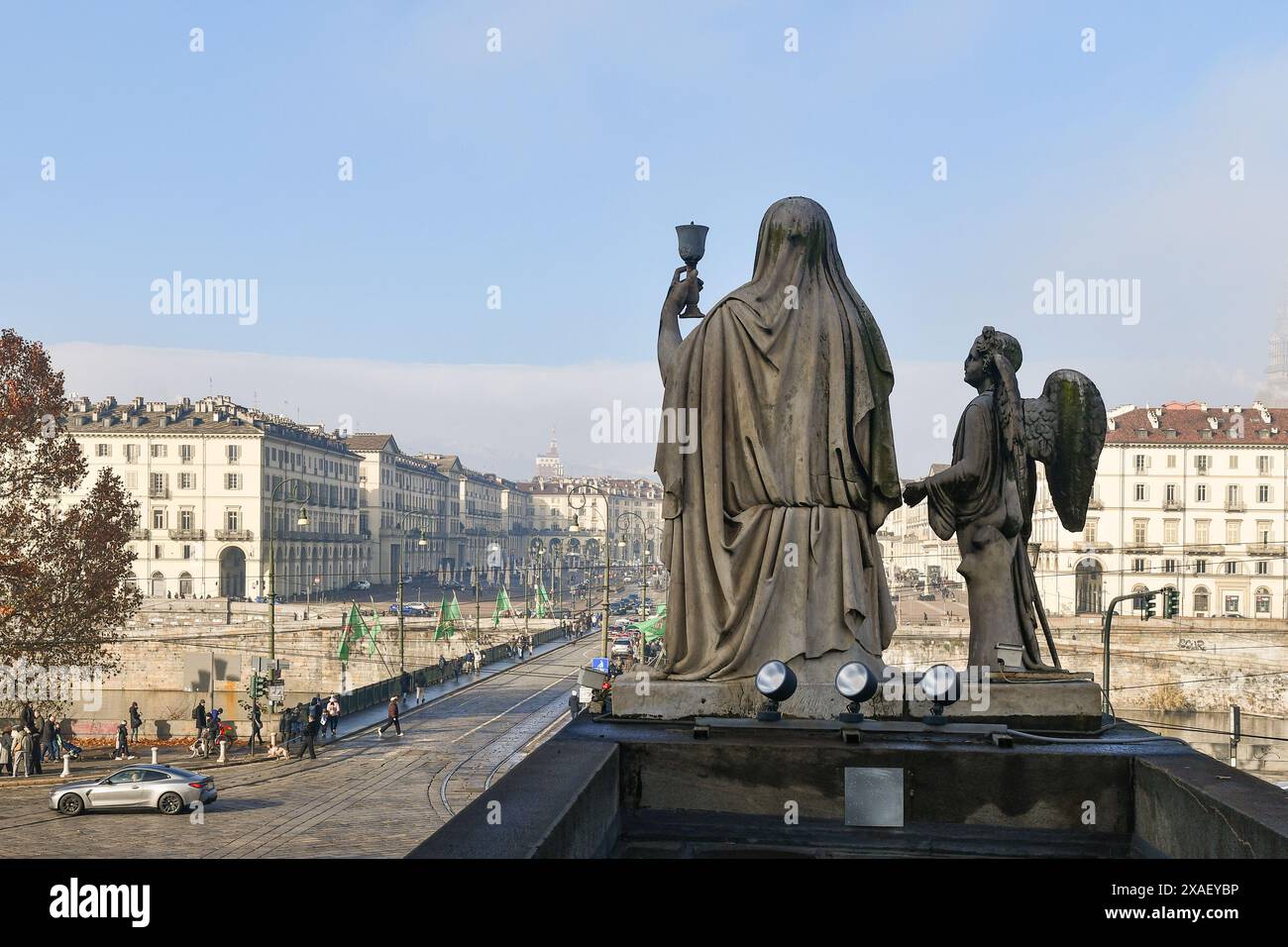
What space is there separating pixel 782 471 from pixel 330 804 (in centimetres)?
2455

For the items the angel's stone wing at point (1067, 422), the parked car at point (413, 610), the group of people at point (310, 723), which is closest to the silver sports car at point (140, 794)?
the group of people at point (310, 723)

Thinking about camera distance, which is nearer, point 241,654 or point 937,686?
point 937,686

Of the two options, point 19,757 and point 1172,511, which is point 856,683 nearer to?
point 19,757

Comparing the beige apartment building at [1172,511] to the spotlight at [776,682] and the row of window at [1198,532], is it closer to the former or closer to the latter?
the row of window at [1198,532]

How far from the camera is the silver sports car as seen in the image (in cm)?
2986

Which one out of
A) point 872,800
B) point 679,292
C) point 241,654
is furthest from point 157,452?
point 872,800

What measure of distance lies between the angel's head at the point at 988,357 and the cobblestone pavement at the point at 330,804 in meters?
17.2

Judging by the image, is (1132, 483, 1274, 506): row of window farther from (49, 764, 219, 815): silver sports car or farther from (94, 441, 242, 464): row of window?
(49, 764, 219, 815): silver sports car

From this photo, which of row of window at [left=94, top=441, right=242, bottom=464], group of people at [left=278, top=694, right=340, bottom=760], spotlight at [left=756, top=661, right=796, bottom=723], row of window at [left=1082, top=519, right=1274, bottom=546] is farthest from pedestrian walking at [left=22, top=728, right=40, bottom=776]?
row of window at [left=1082, top=519, right=1274, bottom=546]

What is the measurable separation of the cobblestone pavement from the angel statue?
1691cm

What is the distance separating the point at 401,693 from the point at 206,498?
61586 millimetres

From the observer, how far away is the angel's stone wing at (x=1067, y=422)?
8.61 meters

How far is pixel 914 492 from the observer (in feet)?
28.0
